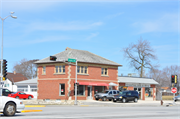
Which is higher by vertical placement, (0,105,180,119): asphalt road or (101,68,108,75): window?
(101,68,108,75): window

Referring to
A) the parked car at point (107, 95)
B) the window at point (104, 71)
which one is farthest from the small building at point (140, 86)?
the parked car at point (107, 95)

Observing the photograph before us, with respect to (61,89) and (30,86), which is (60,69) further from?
(30,86)

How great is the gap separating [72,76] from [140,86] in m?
15.8

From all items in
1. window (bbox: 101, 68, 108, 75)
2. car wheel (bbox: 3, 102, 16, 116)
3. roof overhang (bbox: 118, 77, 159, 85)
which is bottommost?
car wheel (bbox: 3, 102, 16, 116)

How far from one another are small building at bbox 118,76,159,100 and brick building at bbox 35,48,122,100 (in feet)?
6.25

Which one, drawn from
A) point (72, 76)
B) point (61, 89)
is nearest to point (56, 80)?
point (61, 89)

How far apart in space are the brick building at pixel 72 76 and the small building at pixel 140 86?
1.91 metres

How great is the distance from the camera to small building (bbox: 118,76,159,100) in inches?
1994

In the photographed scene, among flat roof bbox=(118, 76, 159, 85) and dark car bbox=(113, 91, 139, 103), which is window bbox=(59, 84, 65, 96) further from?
Result: flat roof bbox=(118, 76, 159, 85)

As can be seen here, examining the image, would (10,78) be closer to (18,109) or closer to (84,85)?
(84,85)

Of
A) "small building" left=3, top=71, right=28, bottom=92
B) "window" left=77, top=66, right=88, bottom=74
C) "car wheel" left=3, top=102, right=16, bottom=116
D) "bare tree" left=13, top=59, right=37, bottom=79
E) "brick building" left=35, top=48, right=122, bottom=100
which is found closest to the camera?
"car wheel" left=3, top=102, right=16, bottom=116

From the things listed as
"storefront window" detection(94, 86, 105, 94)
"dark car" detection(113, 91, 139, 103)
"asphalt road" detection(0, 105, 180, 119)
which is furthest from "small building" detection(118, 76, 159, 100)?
"asphalt road" detection(0, 105, 180, 119)

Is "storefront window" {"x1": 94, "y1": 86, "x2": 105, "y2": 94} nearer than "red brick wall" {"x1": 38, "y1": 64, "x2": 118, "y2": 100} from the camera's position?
No

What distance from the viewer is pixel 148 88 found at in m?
54.1
